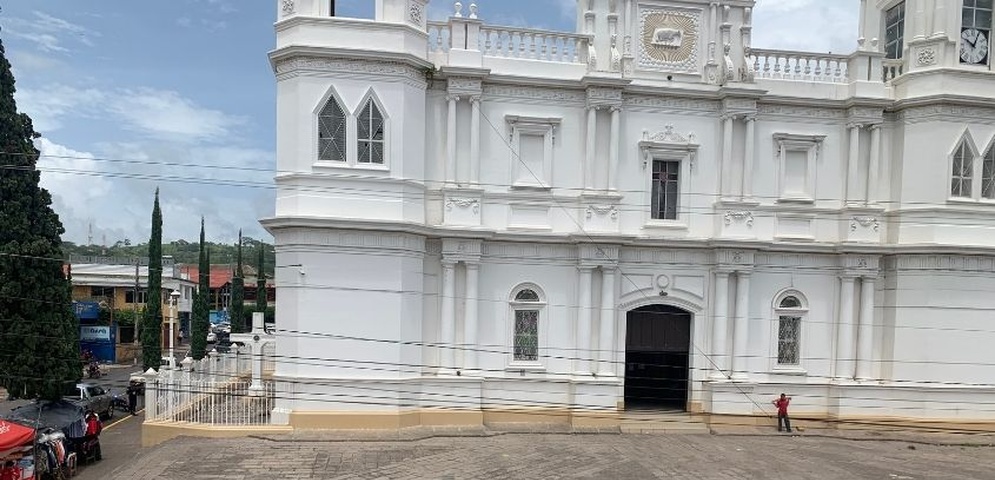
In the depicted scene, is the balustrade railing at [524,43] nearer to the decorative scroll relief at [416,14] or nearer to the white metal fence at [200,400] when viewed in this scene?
the decorative scroll relief at [416,14]

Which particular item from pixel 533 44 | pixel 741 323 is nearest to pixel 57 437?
pixel 533 44

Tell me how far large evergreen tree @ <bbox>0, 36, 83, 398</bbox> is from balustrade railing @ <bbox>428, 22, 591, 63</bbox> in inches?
391

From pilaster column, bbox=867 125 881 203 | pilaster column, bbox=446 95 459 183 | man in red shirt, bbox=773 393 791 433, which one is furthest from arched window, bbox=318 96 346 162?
pilaster column, bbox=867 125 881 203

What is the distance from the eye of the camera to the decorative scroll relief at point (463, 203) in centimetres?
1548

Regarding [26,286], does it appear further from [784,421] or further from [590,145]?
[784,421]

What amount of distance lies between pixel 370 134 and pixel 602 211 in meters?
5.53

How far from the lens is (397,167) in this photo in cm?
1480

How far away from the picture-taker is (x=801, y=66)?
55.7 feet

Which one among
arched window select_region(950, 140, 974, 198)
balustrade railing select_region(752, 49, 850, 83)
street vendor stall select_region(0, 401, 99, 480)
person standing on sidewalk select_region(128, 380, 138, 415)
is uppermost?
balustrade railing select_region(752, 49, 850, 83)

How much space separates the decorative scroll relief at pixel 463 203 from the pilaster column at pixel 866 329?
9.54 meters

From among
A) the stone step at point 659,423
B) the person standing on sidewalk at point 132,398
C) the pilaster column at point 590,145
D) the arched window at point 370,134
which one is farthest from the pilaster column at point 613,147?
the person standing on sidewalk at point 132,398

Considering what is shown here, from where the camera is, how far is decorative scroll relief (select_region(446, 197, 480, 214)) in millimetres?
15477

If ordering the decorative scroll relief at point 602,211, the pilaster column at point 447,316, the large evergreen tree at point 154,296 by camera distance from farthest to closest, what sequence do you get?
the large evergreen tree at point 154,296, the decorative scroll relief at point 602,211, the pilaster column at point 447,316

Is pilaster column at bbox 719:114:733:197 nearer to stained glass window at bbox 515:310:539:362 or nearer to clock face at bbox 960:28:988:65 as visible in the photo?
stained glass window at bbox 515:310:539:362
